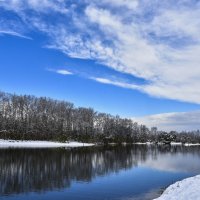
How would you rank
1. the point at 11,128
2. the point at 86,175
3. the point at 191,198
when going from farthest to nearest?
the point at 11,128, the point at 86,175, the point at 191,198

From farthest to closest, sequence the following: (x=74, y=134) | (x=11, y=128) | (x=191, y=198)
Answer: (x=74, y=134) → (x=11, y=128) → (x=191, y=198)

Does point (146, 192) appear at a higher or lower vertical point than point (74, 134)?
lower

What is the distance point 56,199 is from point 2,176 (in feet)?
51.7

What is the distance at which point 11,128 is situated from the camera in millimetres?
156250

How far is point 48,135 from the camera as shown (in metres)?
173

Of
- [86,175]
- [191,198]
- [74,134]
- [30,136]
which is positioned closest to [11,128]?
[30,136]

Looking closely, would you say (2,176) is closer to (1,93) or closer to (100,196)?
(100,196)

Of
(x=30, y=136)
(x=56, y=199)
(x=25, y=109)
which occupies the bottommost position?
(x=56, y=199)

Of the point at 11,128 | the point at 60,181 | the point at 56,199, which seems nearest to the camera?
the point at 56,199

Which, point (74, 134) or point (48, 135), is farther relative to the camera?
point (74, 134)

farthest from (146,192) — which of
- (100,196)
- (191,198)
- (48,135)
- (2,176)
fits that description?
(48,135)

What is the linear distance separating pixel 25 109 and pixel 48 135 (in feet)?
71.3

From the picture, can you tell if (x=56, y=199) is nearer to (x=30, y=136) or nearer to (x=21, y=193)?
(x=21, y=193)

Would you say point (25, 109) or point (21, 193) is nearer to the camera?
point (21, 193)
